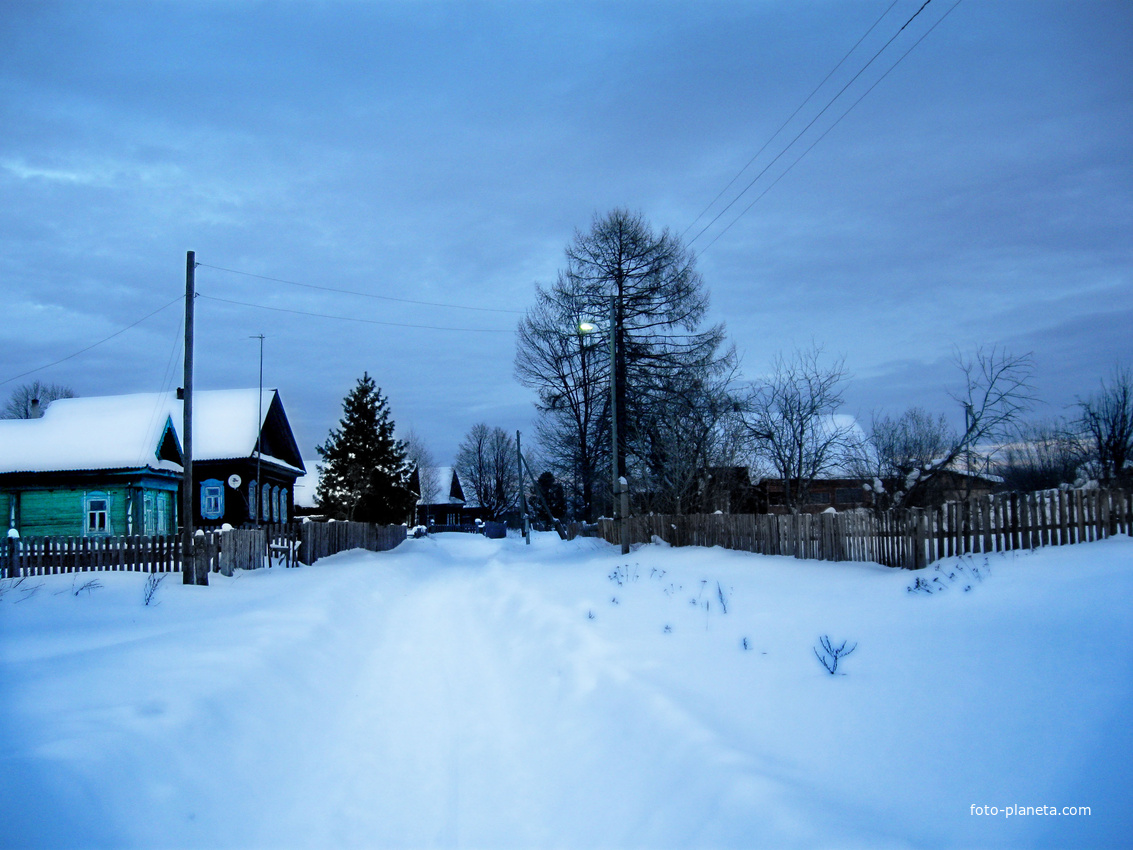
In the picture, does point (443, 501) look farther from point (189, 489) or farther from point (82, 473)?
point (189, 489)

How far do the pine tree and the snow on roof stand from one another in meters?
5.31

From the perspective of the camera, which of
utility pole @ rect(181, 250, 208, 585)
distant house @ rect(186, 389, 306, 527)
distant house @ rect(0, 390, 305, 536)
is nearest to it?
utility pole @ rect(181, 250, 208, 585)

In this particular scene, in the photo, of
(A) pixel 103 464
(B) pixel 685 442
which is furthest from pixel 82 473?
(B) pixel 685 442

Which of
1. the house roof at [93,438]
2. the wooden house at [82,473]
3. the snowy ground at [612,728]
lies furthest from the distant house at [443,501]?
the snowy ground at [612,728]

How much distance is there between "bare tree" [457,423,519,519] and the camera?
9362 cm

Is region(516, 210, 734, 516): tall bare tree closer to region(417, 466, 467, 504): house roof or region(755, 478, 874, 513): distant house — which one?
region(755, 478, 874, 513): distant house

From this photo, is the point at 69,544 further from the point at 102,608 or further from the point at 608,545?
the point at 608,545

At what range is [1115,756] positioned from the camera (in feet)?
11.6

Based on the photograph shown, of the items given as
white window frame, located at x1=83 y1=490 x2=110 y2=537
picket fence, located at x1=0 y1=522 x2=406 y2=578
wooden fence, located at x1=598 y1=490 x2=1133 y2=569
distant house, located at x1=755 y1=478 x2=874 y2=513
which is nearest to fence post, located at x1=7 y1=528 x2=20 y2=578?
picket fence, located at x1=0 y1=522 x2=406 y2=578

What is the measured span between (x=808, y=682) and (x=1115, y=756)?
6.84 ft

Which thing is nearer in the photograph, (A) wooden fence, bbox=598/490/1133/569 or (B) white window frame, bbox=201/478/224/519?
(A) wooden fence, bbox=598/490/1133/569

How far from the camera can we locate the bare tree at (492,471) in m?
93.6

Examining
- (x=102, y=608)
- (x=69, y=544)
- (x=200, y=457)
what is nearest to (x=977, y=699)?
(x=102, y=608)

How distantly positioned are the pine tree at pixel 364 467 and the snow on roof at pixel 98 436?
5313 mm
